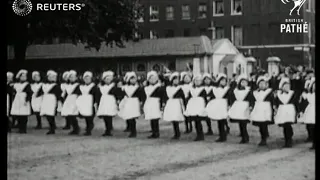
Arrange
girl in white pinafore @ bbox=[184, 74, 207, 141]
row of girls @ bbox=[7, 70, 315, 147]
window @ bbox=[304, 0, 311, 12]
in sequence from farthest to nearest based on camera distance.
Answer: girl in white pinafore @ bbox=[184, 74, 207, 141] → row of girls @ bbox=[7, 70, 315, 147] → window @ bbox=[304, 0, 311, 12]

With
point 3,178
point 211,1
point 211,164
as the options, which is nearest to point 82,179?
point 3,178

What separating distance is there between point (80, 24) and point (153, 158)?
3413 mm

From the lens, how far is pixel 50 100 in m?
11.2

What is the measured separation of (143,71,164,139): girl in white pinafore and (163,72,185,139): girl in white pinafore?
13cm

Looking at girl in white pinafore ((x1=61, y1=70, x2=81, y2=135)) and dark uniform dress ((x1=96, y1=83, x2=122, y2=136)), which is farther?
girl in white pinafore ((x1=61, y1=70, x2=81, y2=135))

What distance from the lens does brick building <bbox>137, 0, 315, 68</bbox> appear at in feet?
22.7

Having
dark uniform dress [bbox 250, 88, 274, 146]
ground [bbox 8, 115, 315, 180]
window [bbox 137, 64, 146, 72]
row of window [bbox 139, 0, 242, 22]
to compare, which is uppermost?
row of window [bbox 139, 0, 242, 22]

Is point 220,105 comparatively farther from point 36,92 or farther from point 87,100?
point 36,92

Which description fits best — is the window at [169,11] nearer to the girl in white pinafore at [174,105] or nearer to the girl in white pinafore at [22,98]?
the girl in white pinafore at [174,105]

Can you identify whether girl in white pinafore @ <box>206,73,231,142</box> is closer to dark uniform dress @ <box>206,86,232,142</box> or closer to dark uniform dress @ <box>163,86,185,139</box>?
dark uniform dress @ <box>206,86,232,142</box>

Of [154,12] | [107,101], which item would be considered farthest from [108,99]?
[154,12]

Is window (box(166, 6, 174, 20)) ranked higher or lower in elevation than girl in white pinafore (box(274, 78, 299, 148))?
higher

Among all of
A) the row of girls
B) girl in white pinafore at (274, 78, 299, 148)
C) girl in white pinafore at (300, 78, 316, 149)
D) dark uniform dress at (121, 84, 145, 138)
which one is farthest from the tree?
girl in white pinafore at (300, 78, 316, 149)

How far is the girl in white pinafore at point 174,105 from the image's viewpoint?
10.0 m
